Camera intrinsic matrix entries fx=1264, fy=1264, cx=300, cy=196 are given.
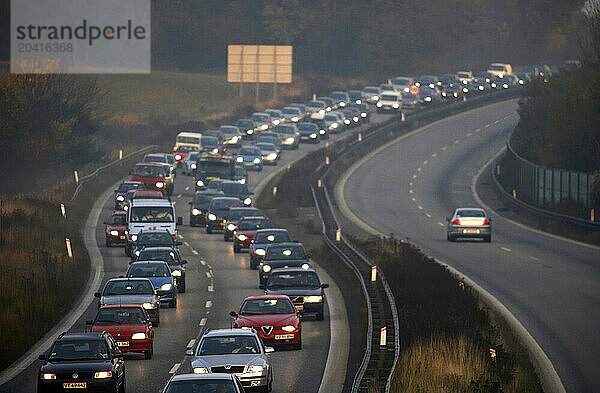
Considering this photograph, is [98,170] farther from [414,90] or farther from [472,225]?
[414,90]

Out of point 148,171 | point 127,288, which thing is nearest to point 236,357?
point 127,288

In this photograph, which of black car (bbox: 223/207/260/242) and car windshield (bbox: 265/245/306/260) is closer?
car windshield (bbox: 265/245/306/260)

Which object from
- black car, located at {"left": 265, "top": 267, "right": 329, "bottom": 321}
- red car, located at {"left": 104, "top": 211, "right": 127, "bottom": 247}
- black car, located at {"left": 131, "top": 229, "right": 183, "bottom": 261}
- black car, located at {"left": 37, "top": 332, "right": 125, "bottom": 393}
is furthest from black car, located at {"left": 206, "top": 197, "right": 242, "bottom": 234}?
black car, located at {"left": 37, "top": 332, "right": 125, "bottom": 393}

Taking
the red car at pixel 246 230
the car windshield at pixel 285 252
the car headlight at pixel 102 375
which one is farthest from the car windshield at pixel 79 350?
the red car at pixel 246 230

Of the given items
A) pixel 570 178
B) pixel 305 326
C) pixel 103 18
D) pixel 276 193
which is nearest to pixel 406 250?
pixel 305 326

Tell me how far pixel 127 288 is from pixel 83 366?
10.6 metres

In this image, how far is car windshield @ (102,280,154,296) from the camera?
3228 cm

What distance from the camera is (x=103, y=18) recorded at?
172500mm

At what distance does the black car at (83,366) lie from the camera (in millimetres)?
21578

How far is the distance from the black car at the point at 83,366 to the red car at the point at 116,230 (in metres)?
30.2

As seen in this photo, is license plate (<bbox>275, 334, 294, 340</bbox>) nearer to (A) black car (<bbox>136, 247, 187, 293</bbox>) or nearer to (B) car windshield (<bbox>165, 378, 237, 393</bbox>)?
(B) car windshield (<bbox>165, 378, 237, 393</bbox>)

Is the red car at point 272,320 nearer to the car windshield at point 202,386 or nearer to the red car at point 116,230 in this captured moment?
the car windshield at point 202,386

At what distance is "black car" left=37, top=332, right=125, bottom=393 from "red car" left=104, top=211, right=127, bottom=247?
3017cm

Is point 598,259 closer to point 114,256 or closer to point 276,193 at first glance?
point 114,256
